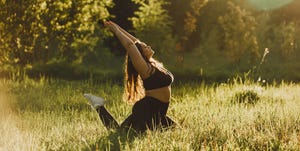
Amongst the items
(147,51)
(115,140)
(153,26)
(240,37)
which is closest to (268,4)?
(240,37)

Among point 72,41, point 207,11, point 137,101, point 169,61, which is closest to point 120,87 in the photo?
point 72,41

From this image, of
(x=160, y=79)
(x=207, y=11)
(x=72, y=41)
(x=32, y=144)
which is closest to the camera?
(x=32, y=144)

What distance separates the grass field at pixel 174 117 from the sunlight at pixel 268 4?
10.8 metres

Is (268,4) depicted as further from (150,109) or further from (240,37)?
(150,109)

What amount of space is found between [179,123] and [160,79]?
88cm

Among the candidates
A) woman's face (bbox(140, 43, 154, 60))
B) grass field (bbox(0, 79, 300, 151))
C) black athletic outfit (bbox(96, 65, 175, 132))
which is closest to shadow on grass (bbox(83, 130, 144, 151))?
grass field (bbox(0, 79, 300, 151))

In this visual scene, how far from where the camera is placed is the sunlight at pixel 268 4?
20.6 metres

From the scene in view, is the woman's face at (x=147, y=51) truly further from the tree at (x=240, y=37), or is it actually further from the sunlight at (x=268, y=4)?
the sunlight at (x=268, y=4)

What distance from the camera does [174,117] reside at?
7.30m

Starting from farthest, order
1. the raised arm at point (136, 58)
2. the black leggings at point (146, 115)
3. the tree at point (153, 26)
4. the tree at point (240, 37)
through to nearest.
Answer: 1. the tree at point (240, 37)
2. the tree at point (153, 26)
3. the black leggings at point (146, 115)
4. the raised arm at point (136, 58)

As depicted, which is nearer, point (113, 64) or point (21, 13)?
point (21, 13)

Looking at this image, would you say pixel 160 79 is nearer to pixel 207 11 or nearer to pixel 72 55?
pixel 72 55

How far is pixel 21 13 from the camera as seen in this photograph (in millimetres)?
12117

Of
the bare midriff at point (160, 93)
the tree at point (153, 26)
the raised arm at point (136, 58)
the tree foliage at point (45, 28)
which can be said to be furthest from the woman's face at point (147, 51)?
the tree at point (153, 26)
